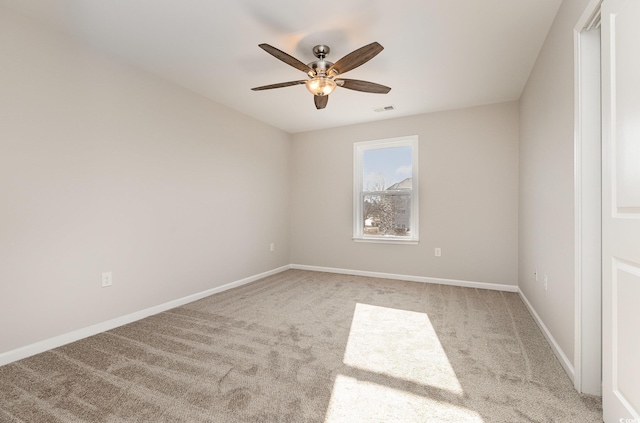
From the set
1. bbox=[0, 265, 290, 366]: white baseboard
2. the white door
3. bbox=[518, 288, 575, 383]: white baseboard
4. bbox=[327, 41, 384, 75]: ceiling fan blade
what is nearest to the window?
bbox=[518, 288, 575, 383]: white baseboard

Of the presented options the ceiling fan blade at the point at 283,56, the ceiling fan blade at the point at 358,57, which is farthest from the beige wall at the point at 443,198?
the ceiling fan blade at the point at 283,56

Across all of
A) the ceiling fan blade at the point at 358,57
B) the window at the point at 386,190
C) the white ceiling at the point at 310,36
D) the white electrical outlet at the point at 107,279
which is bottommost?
the white electrical outlet at the point at 107,279

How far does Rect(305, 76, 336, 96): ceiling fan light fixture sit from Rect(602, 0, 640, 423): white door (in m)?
1.68

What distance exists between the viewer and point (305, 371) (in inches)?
73.2

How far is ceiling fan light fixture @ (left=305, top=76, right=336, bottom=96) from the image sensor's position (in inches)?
94.9

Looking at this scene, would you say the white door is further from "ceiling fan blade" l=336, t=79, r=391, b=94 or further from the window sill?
the window sill

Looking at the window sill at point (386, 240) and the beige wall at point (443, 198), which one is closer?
the beige wall at point (443, 198)

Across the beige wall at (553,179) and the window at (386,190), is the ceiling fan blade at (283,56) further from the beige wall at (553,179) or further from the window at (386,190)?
the window at (386,190)

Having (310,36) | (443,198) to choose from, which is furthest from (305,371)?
(443,198)

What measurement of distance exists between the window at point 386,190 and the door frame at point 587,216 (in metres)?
2.63

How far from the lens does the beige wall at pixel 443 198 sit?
3.77m

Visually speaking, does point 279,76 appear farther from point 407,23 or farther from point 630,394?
point 630,394

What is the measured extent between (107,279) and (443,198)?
4.09 metres

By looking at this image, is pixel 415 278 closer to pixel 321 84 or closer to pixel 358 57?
pixel 321 84
